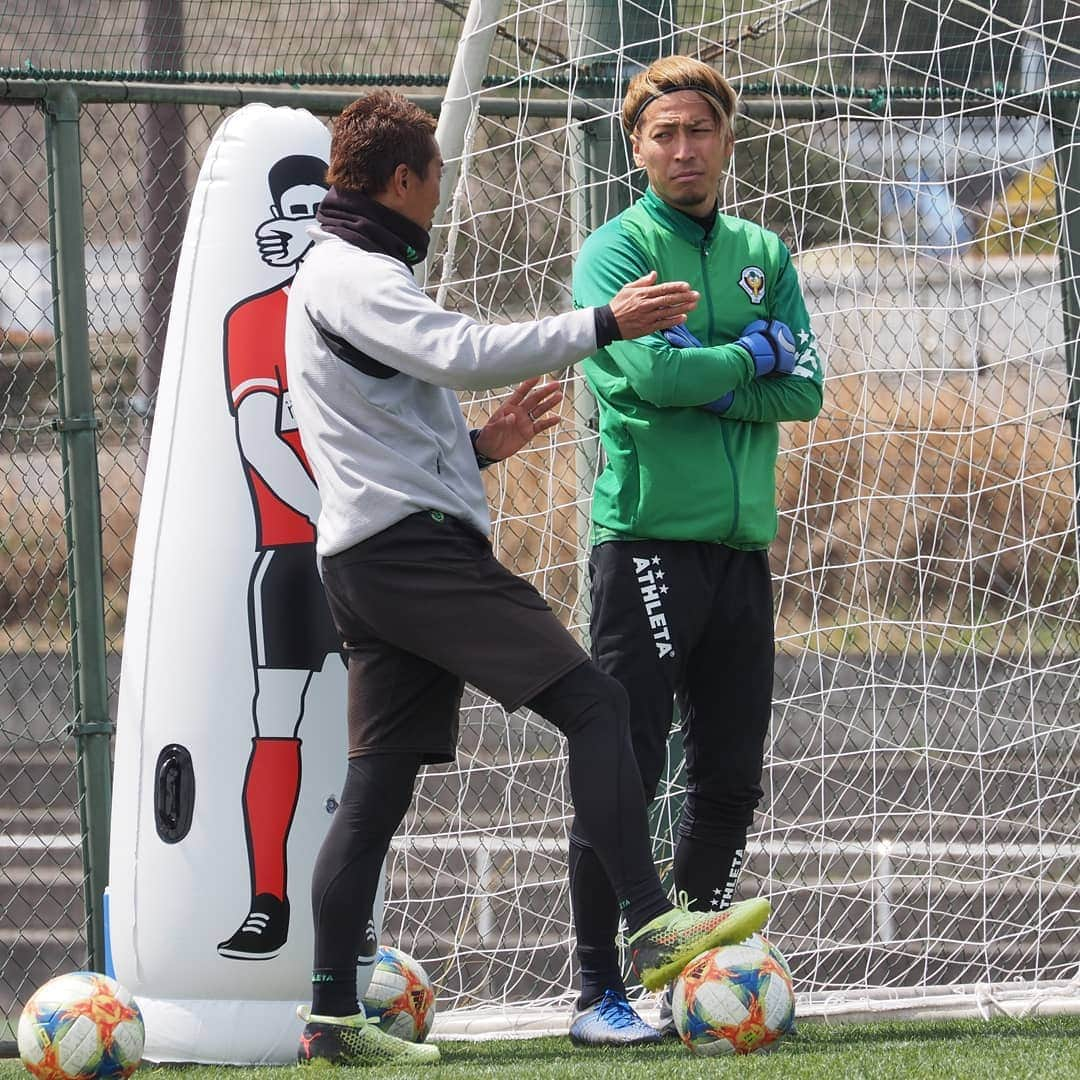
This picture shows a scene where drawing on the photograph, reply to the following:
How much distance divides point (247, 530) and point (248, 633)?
228 millimetres

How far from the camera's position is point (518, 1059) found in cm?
346

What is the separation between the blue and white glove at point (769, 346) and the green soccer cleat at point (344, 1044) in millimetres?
1543

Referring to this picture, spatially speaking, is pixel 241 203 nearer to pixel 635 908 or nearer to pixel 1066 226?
pixel 635 908

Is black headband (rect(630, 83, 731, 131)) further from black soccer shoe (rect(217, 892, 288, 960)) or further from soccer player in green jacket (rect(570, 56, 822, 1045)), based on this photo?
black soccer shoe (rect(217, 892, 288, 960))

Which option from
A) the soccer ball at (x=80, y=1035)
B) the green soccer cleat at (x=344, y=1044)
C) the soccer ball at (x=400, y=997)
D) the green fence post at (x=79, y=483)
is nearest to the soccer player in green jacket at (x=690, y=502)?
the soccer ball at (x=400, y=997)

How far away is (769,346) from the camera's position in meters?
3.43

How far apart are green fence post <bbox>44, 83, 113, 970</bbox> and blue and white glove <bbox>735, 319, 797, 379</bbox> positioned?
1716mm

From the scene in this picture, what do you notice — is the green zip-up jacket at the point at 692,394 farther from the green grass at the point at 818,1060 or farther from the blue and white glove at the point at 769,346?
the green grass at the point at 818,1060

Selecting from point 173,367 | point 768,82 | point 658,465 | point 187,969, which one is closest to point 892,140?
point 768,82

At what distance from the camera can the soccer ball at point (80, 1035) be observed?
9.98 ft

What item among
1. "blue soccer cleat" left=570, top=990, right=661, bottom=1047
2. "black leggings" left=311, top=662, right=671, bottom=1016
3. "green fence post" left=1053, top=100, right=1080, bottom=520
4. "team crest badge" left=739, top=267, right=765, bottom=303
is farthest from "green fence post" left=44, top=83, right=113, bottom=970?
"green fence post" left=1053, top=100, right=1080, bottom=520

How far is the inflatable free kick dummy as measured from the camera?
3479mm

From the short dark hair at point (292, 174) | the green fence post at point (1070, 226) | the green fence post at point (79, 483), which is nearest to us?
the short dark hair at point (292, 174)

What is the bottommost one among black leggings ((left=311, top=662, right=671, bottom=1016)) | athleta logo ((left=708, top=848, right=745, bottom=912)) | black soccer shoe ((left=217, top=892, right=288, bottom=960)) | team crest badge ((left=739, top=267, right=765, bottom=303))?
black soccer shoe ((left=217, top=892, right=288, bottom=960))
